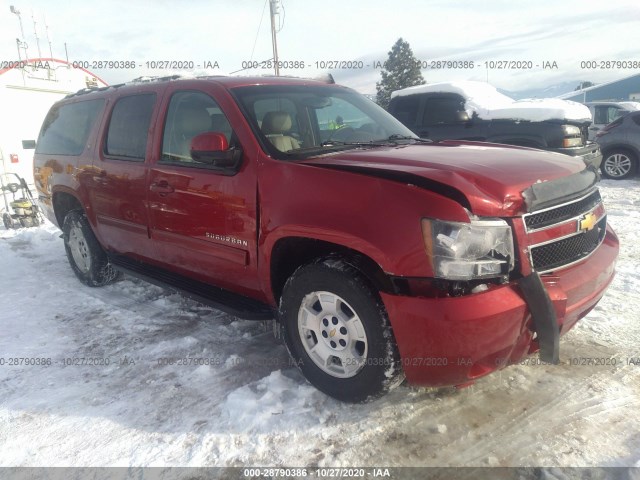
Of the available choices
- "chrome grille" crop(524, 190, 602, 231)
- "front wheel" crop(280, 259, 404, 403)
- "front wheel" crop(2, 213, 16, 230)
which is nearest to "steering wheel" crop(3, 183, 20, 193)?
"front wheel" crop(2, 213, 16, 230)

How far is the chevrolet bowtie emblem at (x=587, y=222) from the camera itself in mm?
2617

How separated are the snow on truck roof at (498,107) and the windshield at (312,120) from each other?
193 inches

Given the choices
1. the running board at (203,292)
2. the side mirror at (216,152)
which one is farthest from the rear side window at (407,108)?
the side mirror at (216,152)

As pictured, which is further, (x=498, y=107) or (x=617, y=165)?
(x=617, y=165)

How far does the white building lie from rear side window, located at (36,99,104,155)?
8196 mm

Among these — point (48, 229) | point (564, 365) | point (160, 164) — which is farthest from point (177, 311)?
point (48, 229)

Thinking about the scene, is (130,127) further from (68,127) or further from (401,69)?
(401,69)

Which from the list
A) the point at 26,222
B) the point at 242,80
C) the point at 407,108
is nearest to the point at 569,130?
the point at 407,108

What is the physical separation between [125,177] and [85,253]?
152 cm

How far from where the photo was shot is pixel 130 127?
409cm

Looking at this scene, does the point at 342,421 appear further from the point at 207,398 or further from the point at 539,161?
the point at 539,161

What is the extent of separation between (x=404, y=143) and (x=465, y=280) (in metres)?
1.54

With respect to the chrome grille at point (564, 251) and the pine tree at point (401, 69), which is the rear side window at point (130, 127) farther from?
the pine tree at point (401, 69)

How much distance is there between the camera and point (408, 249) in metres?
2.28
